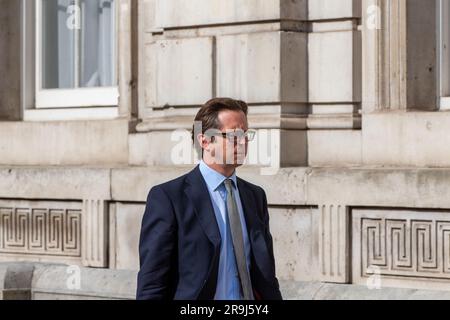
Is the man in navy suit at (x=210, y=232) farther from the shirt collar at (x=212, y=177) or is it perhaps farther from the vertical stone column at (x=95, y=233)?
the vertical stone column at (x=95, y=233)

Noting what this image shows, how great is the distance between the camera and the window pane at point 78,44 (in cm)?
1279

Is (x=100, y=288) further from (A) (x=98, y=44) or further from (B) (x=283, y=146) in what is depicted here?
(A) (x=98, y=44)

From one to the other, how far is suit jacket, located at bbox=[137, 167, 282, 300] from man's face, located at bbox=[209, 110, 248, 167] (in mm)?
146

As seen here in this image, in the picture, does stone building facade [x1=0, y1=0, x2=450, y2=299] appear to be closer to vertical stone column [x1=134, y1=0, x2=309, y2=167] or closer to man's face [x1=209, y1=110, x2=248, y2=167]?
vertical stone column [x1=134, y1=0, x2=309, y2=167]

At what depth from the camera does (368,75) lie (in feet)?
34.9

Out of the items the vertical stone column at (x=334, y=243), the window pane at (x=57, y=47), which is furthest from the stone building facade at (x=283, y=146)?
the window pane at (x=57, y=47)

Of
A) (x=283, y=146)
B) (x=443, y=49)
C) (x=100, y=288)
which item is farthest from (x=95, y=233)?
(x=443, y=49)

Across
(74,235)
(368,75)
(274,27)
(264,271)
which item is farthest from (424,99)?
(264,271)

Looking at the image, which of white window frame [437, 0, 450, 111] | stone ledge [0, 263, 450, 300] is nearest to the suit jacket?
stone ledge [0, 263, 450, 300]

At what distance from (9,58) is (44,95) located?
0.46 meters

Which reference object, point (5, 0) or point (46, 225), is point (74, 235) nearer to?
point (46, 225)

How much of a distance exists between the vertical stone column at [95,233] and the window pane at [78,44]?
4.31 ft

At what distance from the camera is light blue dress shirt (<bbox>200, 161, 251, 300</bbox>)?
657 cm

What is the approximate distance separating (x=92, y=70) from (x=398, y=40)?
11.1 feet
